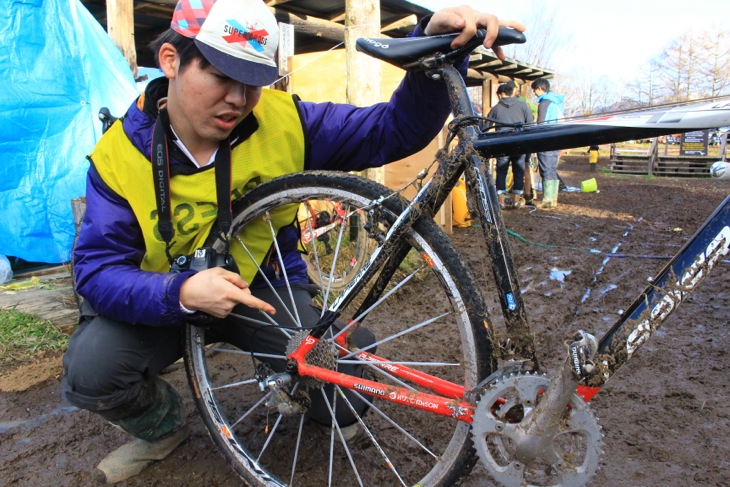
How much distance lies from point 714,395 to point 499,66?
11872 millimetres

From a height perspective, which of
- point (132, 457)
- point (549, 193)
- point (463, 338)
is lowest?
point (549, 193)

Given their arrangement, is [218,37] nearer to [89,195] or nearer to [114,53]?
[89,195]

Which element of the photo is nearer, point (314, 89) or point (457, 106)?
point (457, 106)

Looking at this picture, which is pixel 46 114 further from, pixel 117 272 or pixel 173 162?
pixel 117 272

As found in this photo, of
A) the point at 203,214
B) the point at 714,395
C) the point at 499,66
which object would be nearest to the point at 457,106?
the point at 203,214

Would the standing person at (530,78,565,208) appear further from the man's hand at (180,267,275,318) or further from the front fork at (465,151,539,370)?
the man's hand at (180,267,275,318)

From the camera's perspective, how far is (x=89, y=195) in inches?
70.9

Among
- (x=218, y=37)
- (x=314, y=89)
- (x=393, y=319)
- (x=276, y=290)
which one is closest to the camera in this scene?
(x=218, y=37)

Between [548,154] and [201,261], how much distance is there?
311 inches

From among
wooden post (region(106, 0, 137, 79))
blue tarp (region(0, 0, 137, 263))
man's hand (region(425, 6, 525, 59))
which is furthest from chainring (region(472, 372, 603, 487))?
wooden post (region(106, 0, 137, 79))

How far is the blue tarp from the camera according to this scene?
405cm

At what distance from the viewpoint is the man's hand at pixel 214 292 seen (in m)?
1.60

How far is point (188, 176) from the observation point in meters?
1.85

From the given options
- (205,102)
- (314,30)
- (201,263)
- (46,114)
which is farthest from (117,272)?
(314,30)
